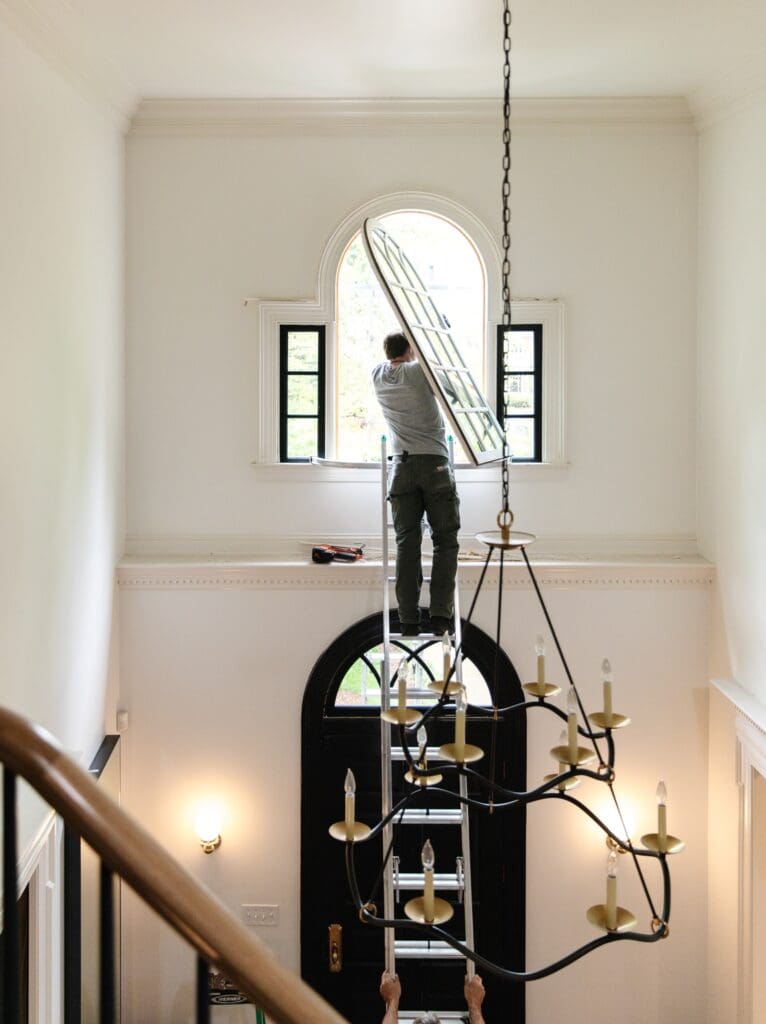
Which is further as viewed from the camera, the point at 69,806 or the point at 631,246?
the point at 631,246

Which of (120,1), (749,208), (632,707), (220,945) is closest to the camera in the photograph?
(220,945)

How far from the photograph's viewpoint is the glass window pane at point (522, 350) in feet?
21.9

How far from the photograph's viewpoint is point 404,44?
5.46 metres

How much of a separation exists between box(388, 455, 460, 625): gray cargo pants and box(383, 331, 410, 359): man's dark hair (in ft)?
1.89

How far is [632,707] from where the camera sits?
639cm

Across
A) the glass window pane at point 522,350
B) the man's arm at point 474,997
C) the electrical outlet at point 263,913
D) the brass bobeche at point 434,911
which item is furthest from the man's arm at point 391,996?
the glass window pane at point 522,350

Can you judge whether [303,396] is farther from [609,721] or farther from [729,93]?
[609,721]

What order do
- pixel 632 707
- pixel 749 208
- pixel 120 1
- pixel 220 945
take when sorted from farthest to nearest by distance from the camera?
pixel 632 707, pixel 749 208, pixel 120 1, pixel 220 945

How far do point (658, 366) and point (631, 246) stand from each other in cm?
80

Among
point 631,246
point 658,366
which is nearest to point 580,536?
point 658,366

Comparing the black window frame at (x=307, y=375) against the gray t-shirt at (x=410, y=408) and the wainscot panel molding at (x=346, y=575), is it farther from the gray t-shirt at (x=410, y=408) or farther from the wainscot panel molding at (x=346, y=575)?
the gray t-shirt at (x=410, y=408)

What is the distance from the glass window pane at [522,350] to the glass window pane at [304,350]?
4.22 ft

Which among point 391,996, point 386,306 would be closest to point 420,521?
point 386,306

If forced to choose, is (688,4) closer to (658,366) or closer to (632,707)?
(658,366)
